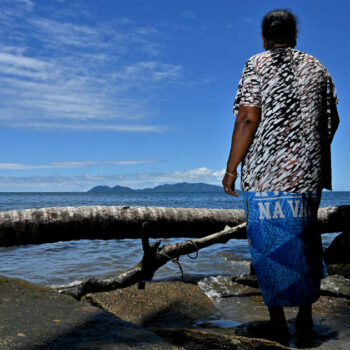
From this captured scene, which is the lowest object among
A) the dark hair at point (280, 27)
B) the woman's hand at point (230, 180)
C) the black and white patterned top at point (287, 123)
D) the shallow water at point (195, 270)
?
the shallow water at point (195, 270)

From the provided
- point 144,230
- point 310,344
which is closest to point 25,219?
point 144,230

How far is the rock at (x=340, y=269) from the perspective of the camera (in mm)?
5531

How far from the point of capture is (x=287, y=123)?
124 inches

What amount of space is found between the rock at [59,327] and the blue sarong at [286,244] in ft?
4.23

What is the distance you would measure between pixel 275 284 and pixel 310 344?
1.89 feet

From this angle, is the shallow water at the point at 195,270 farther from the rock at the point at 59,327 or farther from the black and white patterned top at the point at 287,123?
the rock at the point at 59,327

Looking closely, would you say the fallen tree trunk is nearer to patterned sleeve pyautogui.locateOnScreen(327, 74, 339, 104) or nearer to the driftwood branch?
the driftwood branch

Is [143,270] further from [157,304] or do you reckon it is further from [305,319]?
[305,319]

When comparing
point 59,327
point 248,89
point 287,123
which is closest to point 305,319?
point 287,123

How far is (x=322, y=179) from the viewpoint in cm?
324

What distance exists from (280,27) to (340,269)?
3.85m

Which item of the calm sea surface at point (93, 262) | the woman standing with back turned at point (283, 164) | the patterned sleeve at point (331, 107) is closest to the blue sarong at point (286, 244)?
the woman standing with back turned at point (283, 164)

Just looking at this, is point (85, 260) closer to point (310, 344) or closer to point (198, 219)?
point (198, 219)

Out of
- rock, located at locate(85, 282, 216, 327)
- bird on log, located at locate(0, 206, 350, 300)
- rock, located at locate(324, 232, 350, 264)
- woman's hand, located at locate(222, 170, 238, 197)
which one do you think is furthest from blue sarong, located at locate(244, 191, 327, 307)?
rock, located at locate(324, 232, 350, 264)
